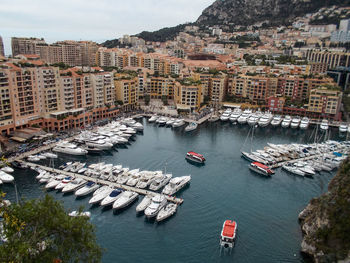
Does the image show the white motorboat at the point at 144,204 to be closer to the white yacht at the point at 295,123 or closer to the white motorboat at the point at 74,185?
the white motorboat at the point at 74,185

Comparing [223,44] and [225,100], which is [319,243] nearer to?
[225,100]

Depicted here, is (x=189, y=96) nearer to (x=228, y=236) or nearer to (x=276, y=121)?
(x=276, y=121)

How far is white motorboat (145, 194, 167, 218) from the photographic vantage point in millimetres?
34612

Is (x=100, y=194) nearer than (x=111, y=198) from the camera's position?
No

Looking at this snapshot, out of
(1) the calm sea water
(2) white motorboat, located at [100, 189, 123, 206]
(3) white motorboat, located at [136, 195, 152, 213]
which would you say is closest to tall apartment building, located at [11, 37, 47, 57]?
(1) the calm sea water

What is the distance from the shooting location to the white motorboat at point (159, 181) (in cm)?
4062

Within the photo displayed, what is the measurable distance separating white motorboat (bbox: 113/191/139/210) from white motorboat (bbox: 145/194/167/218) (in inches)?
113

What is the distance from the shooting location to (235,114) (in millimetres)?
80312

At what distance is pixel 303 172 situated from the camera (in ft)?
154

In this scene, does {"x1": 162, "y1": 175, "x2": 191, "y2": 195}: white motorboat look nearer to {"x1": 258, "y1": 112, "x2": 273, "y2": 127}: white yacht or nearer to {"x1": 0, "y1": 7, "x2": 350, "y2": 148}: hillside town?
{"x1": 0, "y1": 7, "x2": 350, "y2": 148}: hillside town

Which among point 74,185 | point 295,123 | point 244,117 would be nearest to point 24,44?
point 244,117

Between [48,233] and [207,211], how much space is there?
22.0m

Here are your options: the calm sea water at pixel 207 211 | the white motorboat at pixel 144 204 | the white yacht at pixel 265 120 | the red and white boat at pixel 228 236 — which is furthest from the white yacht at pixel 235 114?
the red and white boat at pixel 228 236

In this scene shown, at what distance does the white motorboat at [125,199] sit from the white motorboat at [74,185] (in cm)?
642
